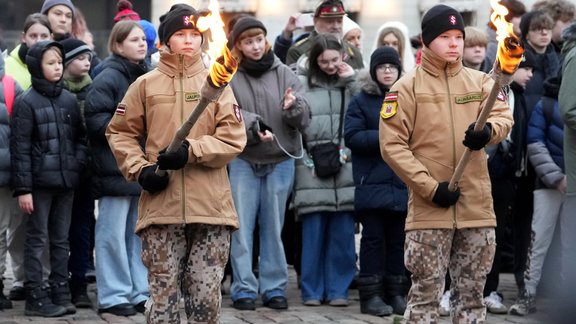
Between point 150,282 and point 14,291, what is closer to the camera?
point 150,282

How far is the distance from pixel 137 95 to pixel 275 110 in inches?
95.5

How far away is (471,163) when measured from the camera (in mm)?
6391

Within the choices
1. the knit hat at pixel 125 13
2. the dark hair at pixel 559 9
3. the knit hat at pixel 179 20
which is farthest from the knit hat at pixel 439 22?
the knit hat at pixel 125 13

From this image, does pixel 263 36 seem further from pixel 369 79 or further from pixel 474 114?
pixel 474 114

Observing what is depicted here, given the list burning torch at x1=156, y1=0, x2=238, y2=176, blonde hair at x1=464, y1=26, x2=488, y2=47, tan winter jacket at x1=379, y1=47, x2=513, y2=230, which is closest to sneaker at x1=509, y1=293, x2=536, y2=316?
blonde hair at x1=464, y1=26, x2=488, y2=47

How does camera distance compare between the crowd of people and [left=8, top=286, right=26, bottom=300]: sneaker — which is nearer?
the crowd of people

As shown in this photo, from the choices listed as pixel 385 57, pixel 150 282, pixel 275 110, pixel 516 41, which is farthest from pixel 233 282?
pixel 516 41

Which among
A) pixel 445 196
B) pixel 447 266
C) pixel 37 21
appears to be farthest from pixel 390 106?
pixel 37 21

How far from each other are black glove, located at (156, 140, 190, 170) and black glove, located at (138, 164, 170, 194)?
0.52 feet

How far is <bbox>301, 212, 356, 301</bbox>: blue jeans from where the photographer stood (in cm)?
888

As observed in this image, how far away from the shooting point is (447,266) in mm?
6461

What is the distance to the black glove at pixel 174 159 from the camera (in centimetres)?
579

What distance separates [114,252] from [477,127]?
334 cm

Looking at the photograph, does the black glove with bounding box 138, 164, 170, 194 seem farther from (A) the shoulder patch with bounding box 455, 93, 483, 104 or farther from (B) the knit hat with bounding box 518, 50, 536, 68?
(B) the knit hat with bounding box 518, 50, 536, 68
